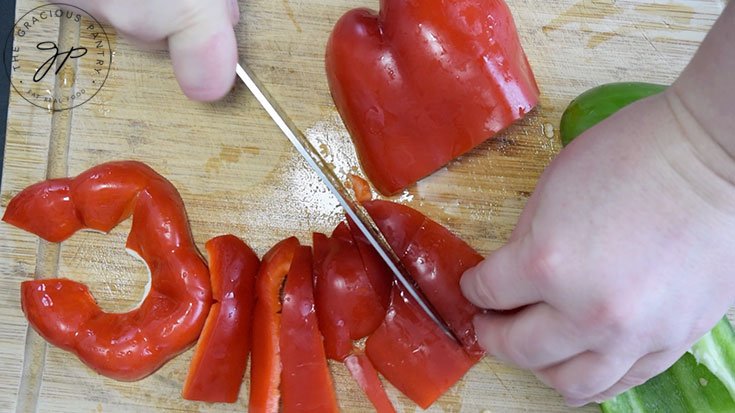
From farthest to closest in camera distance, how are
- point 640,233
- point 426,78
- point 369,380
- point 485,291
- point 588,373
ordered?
point 369,380, point 426,78, point 485,291, point 588,373, point 640,233

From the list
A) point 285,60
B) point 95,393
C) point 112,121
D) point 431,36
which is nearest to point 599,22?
point 431,36

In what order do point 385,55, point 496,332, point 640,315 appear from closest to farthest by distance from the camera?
point 640,315 → point 496,332 → point 385,55

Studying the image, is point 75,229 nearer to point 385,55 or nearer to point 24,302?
point 24,302

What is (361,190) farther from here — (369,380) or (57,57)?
(57,57)

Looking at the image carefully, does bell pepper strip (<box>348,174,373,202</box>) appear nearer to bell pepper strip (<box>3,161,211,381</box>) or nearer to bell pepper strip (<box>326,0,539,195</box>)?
bell pepper strip (<box>326,0,539,195</box>)

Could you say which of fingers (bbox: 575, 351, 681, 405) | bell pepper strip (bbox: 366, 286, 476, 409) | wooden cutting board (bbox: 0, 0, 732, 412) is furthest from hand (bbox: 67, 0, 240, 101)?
fingers (bbox: 575, 351, 681, 405)

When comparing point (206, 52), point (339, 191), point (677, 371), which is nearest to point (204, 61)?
point (206, 52)

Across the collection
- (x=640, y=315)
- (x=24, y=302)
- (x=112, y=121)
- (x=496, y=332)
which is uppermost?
(x=640, y=315)

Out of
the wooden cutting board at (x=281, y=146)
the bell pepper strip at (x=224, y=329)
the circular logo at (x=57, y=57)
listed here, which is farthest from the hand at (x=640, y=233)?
the circular logo at (x=57, y=57)

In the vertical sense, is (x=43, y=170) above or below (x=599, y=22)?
below
